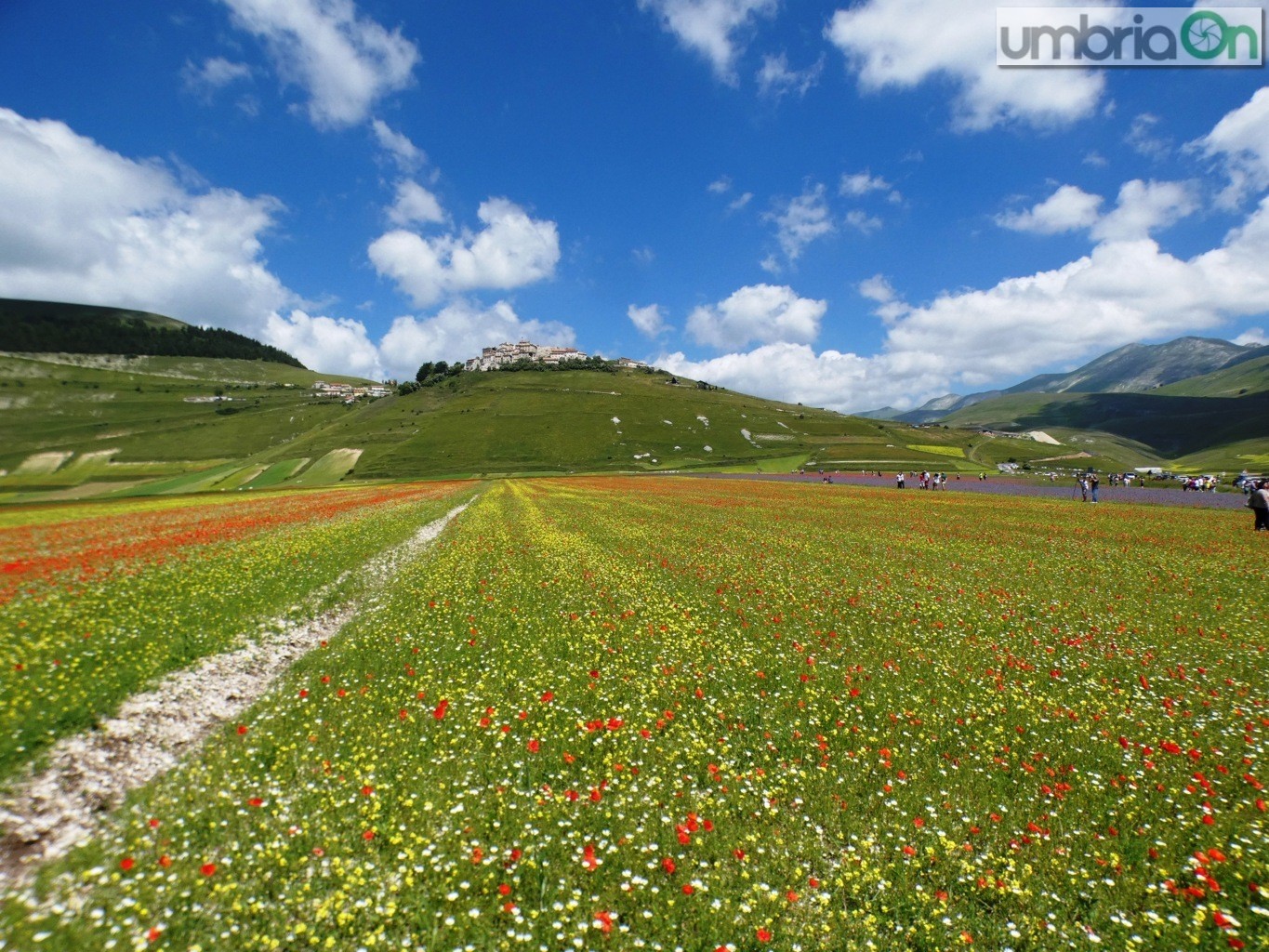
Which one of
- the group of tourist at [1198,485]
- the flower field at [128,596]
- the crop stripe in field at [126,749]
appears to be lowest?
the group of tourist at [1198,485]

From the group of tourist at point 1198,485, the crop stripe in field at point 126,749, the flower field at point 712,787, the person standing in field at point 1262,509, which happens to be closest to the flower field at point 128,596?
the flower field at point 712,787

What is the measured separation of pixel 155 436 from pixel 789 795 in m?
265

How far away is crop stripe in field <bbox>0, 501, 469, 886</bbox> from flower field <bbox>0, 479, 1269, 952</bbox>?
541mm

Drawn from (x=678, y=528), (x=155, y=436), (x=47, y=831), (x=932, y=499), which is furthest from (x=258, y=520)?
(x=155, y=436)

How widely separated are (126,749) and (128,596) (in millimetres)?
13178

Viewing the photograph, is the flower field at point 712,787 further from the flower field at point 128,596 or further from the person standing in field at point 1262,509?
the person standing in field at point 1262,509

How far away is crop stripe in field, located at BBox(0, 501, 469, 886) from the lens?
7.41m

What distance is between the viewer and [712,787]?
8.78 metres

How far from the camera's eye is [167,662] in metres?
13.5

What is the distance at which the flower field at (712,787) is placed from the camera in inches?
241

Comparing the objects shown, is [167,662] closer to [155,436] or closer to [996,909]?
[996,909]

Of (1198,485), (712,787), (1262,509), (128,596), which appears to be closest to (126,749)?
(712,787)

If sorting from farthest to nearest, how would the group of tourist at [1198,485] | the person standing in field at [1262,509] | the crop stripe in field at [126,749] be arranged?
the group of tourist at [1198,485]
the person standing in field at [1262,509]
the crop stripe in field at [126,749]

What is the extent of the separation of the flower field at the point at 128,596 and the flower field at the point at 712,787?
46 cm
